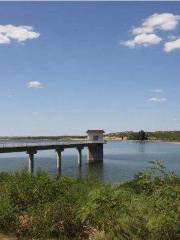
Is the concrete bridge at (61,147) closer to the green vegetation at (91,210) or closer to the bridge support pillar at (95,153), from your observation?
the bridge support pillar at (95,153)

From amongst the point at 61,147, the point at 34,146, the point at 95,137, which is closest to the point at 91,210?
the point at 34,146

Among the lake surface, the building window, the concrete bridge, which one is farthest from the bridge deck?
the building window

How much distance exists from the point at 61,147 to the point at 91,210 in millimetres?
79129

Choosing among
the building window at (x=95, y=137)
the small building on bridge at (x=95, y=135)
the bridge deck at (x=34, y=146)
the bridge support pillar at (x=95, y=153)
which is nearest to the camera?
the bridge deck at (x=34, y=146)

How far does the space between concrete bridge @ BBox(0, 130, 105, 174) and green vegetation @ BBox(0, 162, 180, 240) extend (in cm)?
4356

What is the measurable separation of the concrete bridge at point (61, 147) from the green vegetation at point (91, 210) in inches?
1715

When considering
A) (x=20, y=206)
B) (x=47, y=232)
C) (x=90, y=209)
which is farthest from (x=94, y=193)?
(x=20, y=206)

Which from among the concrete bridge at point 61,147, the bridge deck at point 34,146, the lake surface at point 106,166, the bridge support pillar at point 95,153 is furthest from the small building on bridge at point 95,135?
the bridge deck at point 34,146

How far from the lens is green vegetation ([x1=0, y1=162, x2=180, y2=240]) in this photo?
33.0ft

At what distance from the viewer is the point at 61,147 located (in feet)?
297

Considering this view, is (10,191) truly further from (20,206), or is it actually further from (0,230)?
(0,230)

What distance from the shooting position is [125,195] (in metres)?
12.5

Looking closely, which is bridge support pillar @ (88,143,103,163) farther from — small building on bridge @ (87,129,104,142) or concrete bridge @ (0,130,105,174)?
small building on bridge @ (87,129,104,142)

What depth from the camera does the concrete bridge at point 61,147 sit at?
242 feet
